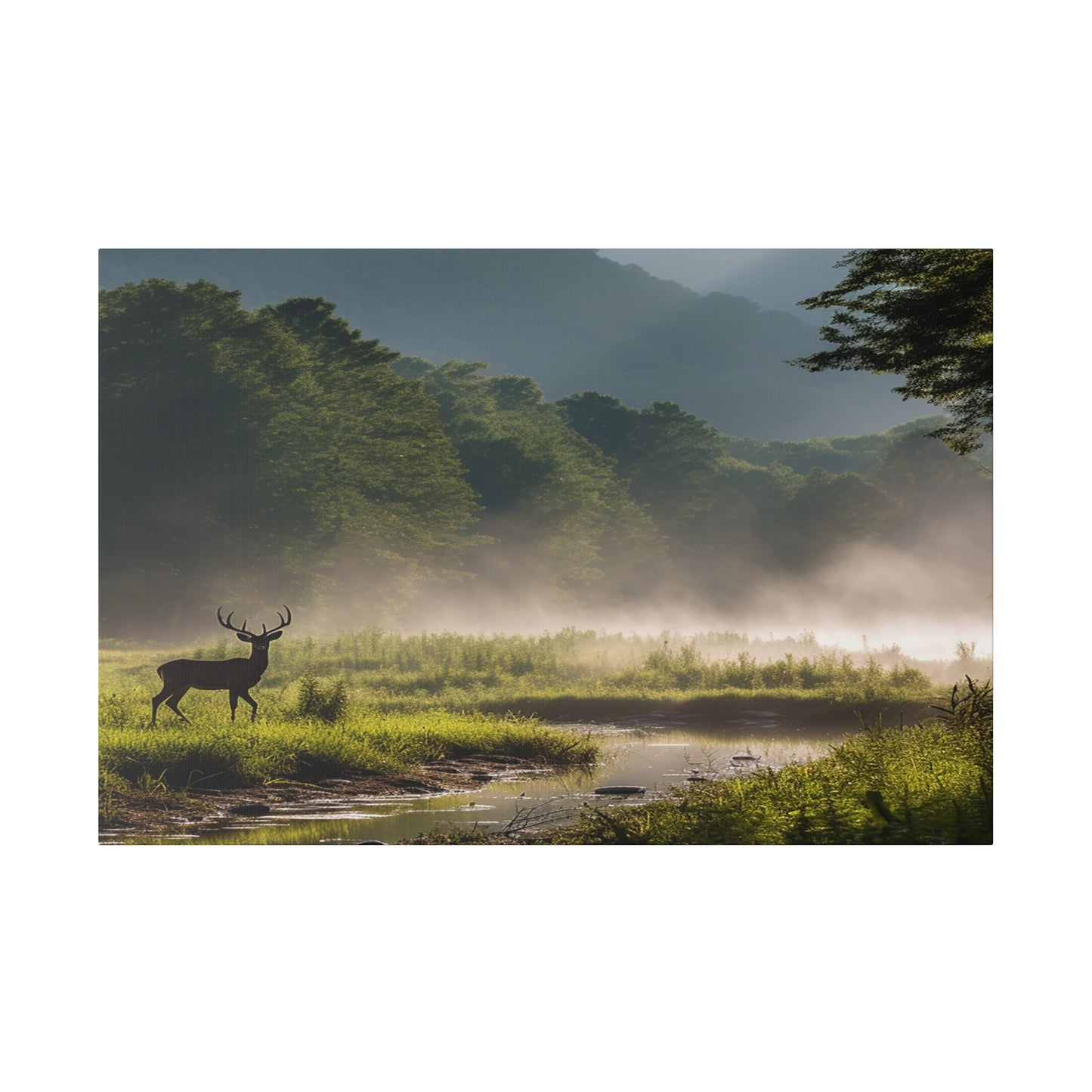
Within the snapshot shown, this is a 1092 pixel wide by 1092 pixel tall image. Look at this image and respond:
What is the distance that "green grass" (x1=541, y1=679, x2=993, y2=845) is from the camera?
8.31 m

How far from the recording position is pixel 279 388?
31.2 ft

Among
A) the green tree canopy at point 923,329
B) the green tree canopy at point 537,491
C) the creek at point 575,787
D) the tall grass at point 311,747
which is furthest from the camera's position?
the green tree canopy at point 537,491

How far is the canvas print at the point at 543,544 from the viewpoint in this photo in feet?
28.7

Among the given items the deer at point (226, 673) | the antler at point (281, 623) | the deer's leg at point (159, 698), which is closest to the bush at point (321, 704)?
the deer at point (226, 673)

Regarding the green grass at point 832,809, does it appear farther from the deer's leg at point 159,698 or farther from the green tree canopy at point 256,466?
the deer's leg at point 159,698

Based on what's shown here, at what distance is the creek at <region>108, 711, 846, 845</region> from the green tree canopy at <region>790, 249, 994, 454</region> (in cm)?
288

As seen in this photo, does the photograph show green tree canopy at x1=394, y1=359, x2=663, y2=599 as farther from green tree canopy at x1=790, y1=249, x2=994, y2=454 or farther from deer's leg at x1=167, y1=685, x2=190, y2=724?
deer's leg at x1=167, y1=685, x2=190, y2=724

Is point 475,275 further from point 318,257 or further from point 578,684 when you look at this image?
point 578,684

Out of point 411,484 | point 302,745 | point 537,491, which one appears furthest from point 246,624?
point 537,491

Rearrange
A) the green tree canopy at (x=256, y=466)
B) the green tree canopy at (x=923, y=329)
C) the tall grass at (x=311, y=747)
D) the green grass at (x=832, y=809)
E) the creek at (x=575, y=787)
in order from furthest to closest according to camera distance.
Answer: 1. the green tree canopy at (x=923, y=329)
2. the green tree canopy at (x=256, y=466)
3. the tall grass at (x=311, y=747)
4. the creek at (x=575, y=787)
5. the green grass at (x=832, y=809)

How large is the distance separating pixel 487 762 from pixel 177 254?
4.94m

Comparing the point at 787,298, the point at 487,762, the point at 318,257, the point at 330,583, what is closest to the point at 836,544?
the point at 787,298

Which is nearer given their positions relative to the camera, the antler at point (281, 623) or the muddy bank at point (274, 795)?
the muddy bank at point (274, 795)

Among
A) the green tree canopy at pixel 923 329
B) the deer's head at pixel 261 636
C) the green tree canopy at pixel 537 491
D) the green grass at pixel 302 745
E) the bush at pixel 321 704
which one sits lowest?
the green grass at pixel 302 745
